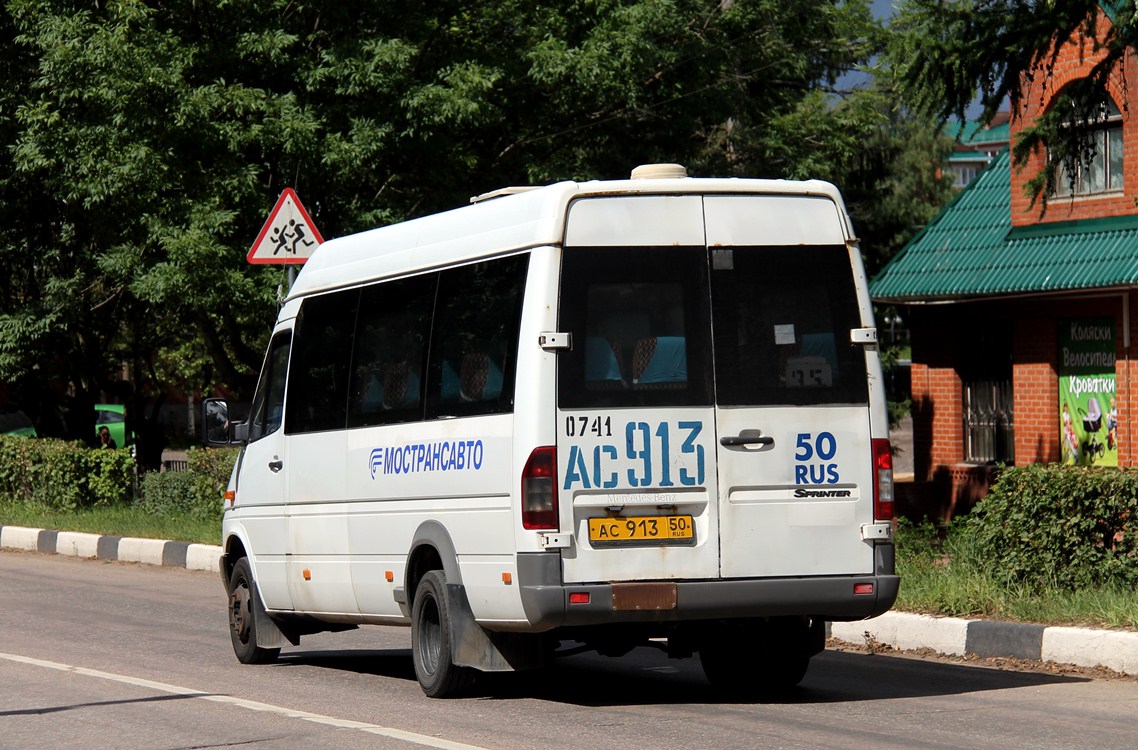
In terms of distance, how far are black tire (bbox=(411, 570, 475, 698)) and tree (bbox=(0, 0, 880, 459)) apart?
11327mm

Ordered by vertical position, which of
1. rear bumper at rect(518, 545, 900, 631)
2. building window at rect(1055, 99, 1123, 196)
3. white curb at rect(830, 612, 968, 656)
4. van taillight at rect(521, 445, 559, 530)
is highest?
building window at rect(1055, 99, 1123, 196)

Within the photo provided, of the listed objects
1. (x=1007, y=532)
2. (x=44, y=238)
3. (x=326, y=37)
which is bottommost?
(x=1007, y=532)

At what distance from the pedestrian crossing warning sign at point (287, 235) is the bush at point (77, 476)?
9.57 meters

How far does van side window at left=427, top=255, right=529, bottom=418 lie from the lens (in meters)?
8.87

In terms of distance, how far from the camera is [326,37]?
22859mm

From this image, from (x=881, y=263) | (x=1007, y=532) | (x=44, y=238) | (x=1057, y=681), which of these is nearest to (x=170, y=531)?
Result: (x=44, y=238)

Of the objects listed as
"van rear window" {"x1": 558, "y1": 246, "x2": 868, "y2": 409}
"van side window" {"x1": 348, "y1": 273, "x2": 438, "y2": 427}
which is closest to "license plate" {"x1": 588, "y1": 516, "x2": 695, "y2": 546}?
"van rear window" {"x1": 558, "y1": 246, "x2": 868, "y2": 409}

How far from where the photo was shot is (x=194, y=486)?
22.0m

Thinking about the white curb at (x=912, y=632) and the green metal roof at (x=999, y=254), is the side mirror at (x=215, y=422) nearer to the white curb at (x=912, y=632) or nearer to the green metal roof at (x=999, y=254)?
the white curb at (x=912, y=632)

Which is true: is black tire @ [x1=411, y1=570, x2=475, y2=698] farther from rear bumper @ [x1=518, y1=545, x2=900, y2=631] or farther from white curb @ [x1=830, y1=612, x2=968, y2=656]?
white curb @ [x1=830, y1=612, x2=968, y2=656]

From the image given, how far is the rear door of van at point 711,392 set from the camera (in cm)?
860

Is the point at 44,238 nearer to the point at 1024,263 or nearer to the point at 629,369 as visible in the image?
the point at 1024,263

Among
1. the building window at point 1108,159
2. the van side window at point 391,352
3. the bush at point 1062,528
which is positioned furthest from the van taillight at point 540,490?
the building window at point 1108,159

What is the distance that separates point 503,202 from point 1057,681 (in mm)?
4128
